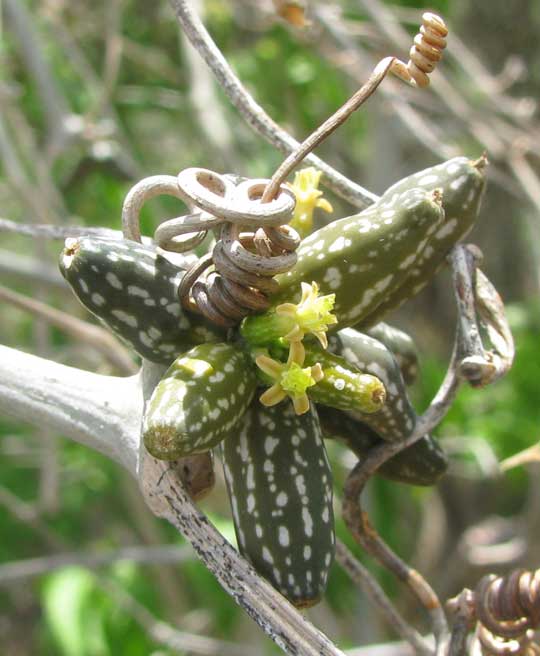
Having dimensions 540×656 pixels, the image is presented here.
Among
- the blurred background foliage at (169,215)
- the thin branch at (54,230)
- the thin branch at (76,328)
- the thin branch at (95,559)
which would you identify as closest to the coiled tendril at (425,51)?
the thin branch at (54,230)

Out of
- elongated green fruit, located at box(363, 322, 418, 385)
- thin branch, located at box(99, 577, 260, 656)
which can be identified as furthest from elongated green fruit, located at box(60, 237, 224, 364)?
thin branch, located at box(99, 577, 260, 656)

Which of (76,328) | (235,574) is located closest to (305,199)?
(235,574)

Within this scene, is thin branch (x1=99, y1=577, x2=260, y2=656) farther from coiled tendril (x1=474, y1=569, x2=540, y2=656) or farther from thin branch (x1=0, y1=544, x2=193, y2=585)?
coiled tendril (x1=474, y1=569, x2=540, y2=656)

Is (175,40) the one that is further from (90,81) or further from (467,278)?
(467,278)

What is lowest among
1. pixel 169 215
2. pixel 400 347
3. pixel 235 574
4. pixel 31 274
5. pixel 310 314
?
pixel 169 215

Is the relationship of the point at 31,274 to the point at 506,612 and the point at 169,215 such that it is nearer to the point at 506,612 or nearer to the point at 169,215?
the point at 169,215

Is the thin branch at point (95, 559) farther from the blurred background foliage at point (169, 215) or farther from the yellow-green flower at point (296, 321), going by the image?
the yellow-green flower at point (296, 321)
